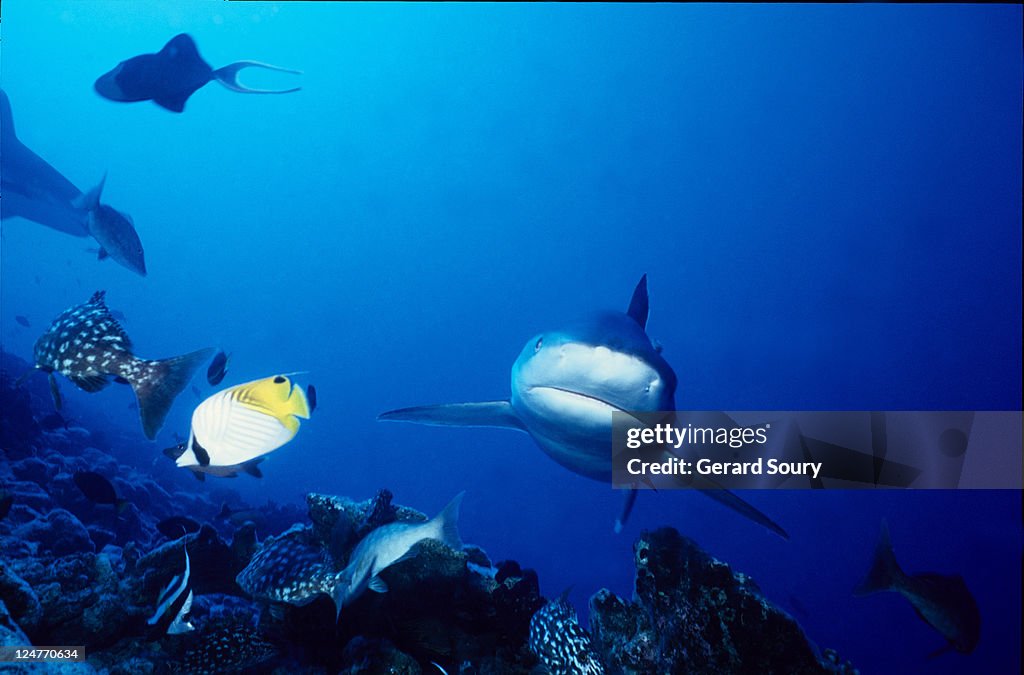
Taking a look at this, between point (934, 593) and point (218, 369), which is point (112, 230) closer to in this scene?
point (218, 369)

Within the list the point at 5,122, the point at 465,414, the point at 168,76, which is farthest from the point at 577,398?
the point at 5,122

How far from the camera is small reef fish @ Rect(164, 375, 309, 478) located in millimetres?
2146

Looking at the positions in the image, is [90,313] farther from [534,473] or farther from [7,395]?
[534,473]

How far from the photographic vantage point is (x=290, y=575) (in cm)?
375

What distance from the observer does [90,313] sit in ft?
10.6

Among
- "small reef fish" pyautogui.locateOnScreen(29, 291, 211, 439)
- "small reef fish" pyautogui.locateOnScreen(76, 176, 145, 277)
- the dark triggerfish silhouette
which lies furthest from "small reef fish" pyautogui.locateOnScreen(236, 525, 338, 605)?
the dark triggerfish silhouette

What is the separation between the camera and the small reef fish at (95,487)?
619cm

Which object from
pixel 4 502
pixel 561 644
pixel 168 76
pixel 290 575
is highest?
pixel 168 76

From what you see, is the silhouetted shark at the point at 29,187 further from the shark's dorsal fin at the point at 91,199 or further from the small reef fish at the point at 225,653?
the small reef fish at the point at 225,653

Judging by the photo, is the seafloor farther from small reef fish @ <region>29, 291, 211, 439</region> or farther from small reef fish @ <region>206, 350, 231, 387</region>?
small reef fish @ <region>29, 291, 211, 439</region>

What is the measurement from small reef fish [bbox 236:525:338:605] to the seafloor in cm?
24

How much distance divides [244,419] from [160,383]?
1.23 meters

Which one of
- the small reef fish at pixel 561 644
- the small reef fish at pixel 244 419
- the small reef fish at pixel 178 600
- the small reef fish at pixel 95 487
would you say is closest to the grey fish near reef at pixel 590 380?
the small reef fish at pixel 561 644

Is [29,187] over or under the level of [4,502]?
over
